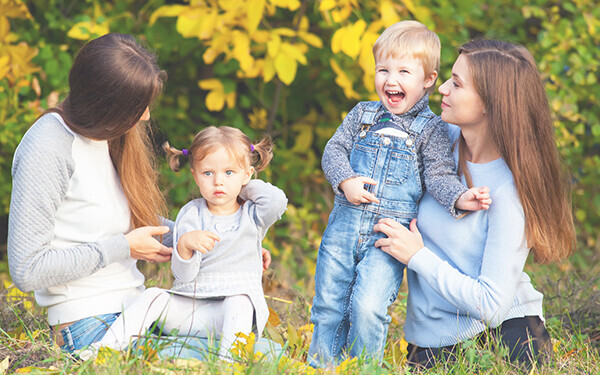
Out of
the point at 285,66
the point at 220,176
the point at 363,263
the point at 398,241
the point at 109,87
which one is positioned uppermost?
the point at 109,87

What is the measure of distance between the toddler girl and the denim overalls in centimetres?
25

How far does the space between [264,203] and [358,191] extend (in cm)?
35

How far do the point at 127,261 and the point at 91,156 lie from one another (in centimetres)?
43

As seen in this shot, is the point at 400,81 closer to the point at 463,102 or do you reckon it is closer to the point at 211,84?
the point at 463,102

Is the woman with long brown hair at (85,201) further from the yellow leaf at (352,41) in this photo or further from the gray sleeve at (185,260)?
the yellow leaf at (352,41)

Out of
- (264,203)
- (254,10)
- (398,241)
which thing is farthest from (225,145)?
(254,10)

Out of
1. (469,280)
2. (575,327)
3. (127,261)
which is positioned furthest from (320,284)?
(575,327)

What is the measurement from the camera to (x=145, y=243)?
2.43m

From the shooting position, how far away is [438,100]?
4664mm

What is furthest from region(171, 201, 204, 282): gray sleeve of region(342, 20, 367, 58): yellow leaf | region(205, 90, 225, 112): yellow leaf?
region(205, 90, 225, 112): yellow leaf

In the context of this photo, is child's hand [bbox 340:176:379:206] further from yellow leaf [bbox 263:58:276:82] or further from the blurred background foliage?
yellow leaf [bbox 263:58:276:82]

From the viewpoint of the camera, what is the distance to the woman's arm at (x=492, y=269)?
7.97ft

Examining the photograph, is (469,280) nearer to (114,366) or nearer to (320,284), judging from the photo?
(320,284)

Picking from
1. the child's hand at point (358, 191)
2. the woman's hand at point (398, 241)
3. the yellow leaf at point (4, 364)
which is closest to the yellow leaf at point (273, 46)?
the child's hand at point (358, 191)
